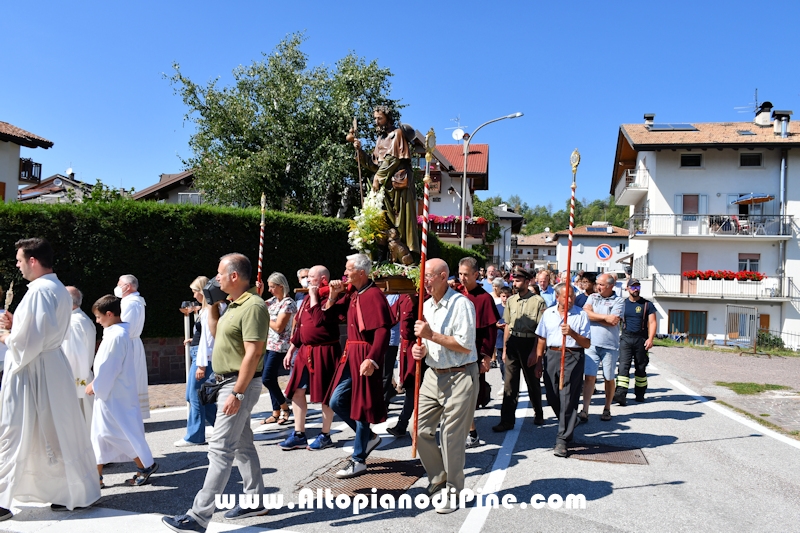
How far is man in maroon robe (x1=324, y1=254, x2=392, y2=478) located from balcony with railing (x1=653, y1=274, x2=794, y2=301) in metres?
32.6

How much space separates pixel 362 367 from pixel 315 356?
104 cm

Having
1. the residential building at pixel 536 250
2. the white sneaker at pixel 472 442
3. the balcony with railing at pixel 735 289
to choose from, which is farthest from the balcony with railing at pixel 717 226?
the residential building at pixel 536 250

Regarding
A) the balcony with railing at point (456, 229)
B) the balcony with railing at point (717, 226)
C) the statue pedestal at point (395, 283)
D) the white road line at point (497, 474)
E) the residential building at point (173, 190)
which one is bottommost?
the white road line at point (497, 474)

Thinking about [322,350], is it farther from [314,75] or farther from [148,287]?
[314,75]

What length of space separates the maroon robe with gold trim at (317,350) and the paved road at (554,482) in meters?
0.70

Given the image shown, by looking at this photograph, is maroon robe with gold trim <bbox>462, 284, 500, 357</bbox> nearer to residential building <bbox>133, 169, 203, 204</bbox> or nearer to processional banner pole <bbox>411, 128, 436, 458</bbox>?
processional banner pole <bbox>411, 128, 436, 458</bbox>

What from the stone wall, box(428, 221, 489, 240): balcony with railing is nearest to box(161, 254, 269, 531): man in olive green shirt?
the stone wall

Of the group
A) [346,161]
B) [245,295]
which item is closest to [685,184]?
[346,161]

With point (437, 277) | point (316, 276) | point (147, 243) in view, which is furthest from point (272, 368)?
point (147, 243)

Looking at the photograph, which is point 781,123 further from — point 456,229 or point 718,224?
point 456,229

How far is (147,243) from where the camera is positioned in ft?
38.2

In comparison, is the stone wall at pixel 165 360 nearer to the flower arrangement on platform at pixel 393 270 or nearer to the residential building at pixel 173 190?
the flower arrangement on platform at pixel 393 270

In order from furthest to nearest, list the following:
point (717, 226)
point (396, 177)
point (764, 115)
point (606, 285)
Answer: point (764, 115) → point (717, 226) → point (396, 177) → point (606, 285)

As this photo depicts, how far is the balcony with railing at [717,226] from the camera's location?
34.0 metres
